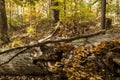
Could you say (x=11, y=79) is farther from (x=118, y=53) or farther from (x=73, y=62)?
(x=118, y=53)

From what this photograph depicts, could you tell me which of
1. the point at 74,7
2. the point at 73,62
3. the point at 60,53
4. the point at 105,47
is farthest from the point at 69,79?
the point at 74,7

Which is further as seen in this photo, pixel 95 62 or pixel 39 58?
pixel 39 58

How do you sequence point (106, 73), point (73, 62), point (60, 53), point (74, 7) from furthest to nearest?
1. point (74, 7)
2. point (60, 53)
3. point (73, 62)
4. point (106, 73)

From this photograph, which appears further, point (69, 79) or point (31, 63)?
point (31, 63)

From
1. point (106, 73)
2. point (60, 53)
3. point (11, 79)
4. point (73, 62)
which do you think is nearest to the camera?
point (106, 73)

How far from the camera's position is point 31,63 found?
5816mm

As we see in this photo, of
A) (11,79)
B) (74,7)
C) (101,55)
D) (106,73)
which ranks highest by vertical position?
(74,7)

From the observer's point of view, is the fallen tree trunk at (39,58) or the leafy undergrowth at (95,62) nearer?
the leafy undergrowth at (95,62)

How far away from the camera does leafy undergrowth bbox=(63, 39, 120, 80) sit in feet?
15.8

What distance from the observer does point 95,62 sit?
499 centimetres

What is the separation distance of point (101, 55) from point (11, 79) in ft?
9.50

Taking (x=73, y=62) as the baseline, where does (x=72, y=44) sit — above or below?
above

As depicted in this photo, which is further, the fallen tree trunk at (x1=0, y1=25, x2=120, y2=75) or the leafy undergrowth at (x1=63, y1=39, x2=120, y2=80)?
the fallen tree trunk at (x1=0, y1=25, x2=120, y2=75)

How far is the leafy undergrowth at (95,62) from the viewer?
4828 millimetres
